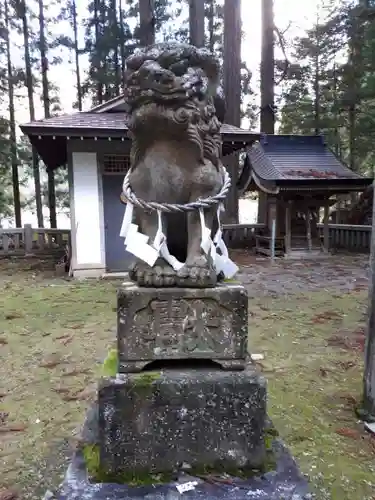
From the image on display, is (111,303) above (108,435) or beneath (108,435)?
beneath

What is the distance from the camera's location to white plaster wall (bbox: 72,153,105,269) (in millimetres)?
8070

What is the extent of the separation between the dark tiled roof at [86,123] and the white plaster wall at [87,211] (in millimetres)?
664

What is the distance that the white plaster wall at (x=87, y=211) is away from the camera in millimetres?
8070

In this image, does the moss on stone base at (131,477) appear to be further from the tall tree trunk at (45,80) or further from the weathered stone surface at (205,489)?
the tall tree trunk at (45,80)

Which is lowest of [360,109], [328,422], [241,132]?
[328,422]

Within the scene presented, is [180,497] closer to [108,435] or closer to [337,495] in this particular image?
[108,435]

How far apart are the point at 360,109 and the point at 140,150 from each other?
14.6 meters

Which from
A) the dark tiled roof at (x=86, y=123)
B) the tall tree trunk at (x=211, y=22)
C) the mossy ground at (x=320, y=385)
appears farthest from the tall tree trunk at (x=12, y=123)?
the mossy ground at (x=320, y=385)

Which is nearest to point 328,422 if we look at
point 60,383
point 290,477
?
point 290,477

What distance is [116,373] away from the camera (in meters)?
1.86

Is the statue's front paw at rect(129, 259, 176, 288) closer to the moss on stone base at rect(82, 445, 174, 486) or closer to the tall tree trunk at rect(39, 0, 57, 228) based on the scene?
the moss on stone base at rect(82, 445, 174, 486)

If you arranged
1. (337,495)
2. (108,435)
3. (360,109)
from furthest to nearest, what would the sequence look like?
1. (360,109)
2. (337,495)
3. (108,435)

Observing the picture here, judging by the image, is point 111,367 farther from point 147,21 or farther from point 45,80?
point 45,80

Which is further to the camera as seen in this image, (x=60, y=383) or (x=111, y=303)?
(x=111, y=303)
